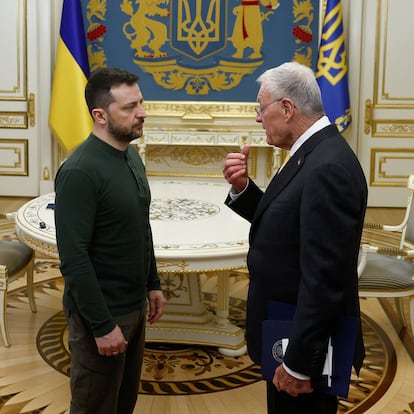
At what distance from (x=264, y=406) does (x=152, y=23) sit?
4231 millimetres

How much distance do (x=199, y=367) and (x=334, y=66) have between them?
11.7 feet

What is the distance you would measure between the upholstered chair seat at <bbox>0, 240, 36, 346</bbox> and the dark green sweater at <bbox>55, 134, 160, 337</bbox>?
1.25 meters

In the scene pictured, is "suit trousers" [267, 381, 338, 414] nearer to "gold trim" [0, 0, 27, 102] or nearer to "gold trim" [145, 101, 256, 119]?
"gold trim" [145, 101, 256, 119]

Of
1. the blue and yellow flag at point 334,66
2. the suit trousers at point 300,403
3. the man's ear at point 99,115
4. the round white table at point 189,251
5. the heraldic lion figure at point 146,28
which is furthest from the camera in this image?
the heraldic lion figure at point 146,28

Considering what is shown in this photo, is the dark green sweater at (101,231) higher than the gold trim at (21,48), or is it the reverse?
the gold trim at (21,48)

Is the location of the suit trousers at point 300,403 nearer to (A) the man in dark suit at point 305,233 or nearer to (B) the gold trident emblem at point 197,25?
(A) the man in dark suit at point 305,233

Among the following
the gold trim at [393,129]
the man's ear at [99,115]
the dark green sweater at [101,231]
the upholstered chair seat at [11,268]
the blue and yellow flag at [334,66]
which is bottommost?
the upholstered chair seat at [11,268]

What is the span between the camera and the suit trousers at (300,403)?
1.48 meters

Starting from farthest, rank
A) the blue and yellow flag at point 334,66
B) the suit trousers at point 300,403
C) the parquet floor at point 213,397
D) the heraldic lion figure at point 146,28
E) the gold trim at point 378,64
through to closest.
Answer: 1. the heraldic lion figure at point 146,28
2. the gold trim at point 378,64
3. the blue and yellow flag at point 334,66
4. the parquet floor at point 213,397
5. the suit trousers at point 300,403

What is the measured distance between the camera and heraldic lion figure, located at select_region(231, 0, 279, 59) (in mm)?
5648

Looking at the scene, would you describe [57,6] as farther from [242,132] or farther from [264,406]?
[264,406]

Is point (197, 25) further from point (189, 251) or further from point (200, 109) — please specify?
point (189, 251)

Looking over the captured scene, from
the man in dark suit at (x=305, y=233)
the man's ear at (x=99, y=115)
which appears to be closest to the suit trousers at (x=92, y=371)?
the man in dark suit at (x=305, y=233)

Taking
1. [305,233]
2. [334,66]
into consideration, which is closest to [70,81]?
[334,66]
